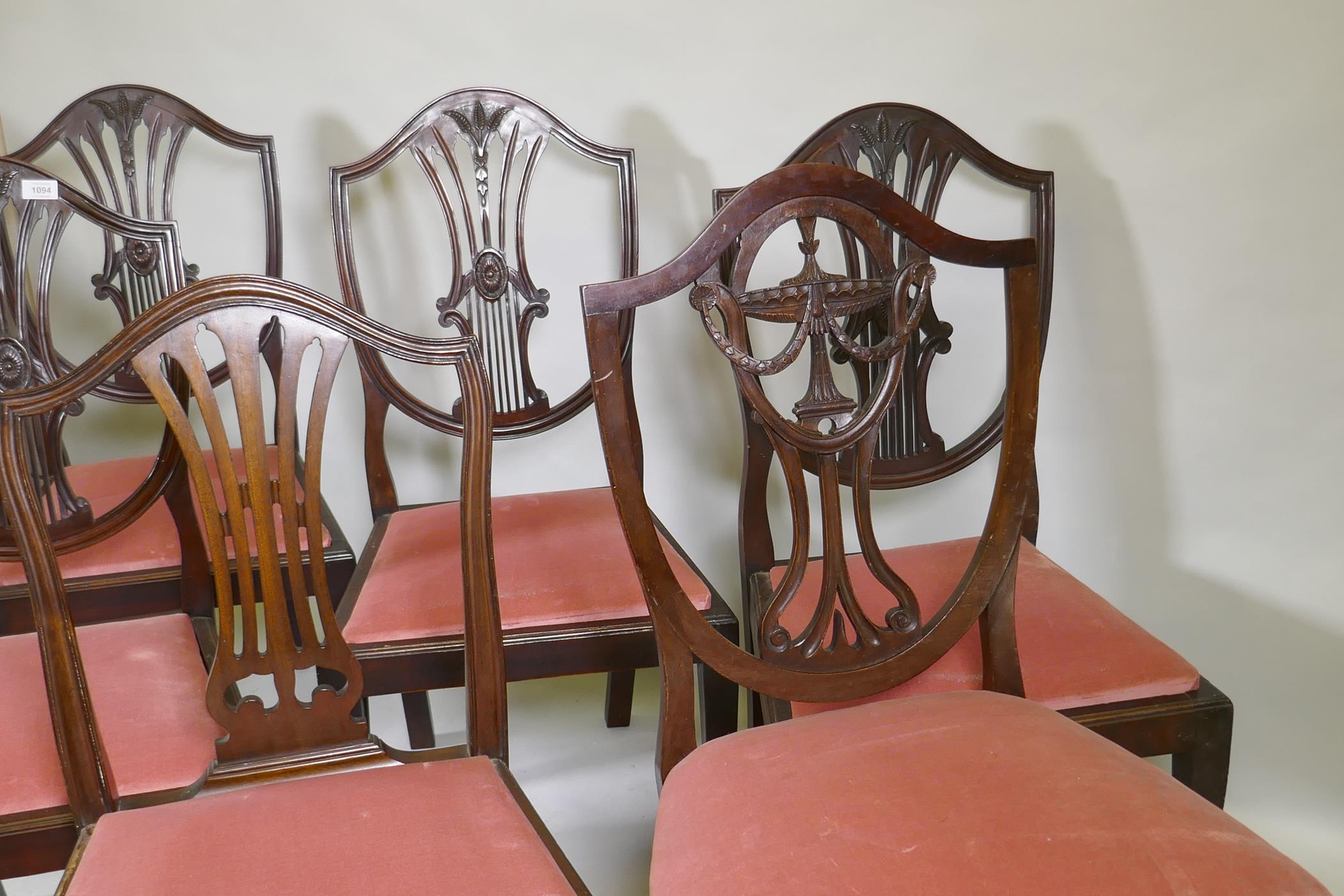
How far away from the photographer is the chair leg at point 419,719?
1.77 metres

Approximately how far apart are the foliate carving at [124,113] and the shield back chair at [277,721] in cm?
92

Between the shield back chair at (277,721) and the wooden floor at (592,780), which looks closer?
the shield back chair at (277,721)

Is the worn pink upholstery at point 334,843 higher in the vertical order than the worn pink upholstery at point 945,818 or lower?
lower

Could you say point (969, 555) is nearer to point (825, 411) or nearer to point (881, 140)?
point (825, 411)

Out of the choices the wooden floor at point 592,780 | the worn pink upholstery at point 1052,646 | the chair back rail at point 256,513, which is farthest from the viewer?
the wooden floor at point 592,780

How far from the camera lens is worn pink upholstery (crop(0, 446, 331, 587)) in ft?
4.85

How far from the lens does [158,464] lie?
4.29 feet

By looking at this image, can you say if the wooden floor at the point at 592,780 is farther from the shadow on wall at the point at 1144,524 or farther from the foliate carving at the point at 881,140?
the foliate carving at the point at 881,140

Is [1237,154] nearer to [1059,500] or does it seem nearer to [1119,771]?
[1059,500]

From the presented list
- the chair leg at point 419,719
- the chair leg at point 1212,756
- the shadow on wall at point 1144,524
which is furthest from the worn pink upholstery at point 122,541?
the shadow on wall at point 1144,524

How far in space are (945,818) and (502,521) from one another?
2.96ft

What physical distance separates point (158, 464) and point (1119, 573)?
1602 mm

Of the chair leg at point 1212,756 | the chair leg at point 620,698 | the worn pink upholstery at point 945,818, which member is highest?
the worn pink upholstery at point 945,818

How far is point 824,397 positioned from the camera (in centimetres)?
108
